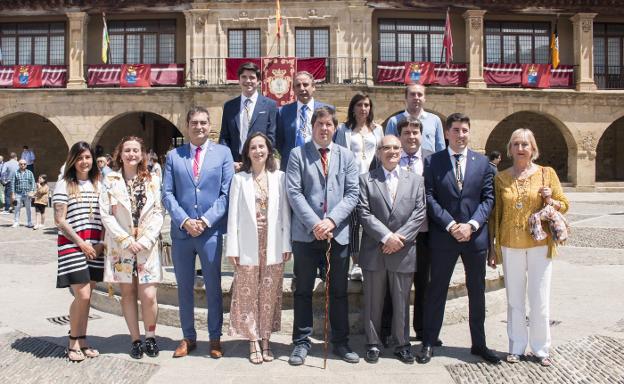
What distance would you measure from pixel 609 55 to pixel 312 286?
24541 mm

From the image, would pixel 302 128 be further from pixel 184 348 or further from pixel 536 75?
pixel 536 75

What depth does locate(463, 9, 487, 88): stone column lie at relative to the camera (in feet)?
74.3

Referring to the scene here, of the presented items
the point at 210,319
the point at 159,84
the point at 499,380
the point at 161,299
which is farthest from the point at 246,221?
the point at 159,84

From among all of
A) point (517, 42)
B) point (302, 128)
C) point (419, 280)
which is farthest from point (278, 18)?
point (419, 280)

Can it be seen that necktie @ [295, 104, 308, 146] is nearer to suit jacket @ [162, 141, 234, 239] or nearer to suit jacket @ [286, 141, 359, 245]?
suit jacket @ [286, 141, 359, 245]

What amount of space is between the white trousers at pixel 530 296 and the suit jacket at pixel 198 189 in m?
2.44

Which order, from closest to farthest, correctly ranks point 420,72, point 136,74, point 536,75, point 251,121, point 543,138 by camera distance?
point 251,121
point 420,72
point 136,74
point 536,75
point 543,138

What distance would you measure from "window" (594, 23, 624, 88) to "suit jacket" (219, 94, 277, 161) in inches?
893

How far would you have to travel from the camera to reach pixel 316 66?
21.4 metres

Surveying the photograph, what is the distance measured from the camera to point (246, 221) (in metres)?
4.62

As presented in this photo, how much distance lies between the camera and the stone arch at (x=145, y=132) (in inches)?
1032

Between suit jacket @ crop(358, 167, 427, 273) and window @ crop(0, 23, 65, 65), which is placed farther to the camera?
window @ crop(0, 23, 65, 65)

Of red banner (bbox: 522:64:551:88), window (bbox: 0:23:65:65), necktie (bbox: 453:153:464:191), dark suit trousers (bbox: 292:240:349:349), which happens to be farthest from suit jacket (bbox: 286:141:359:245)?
window (bbox: 0:23:65:65)

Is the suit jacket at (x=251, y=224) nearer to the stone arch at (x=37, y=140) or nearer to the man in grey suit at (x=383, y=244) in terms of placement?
the man in grey suit at (x=383, y=244)
